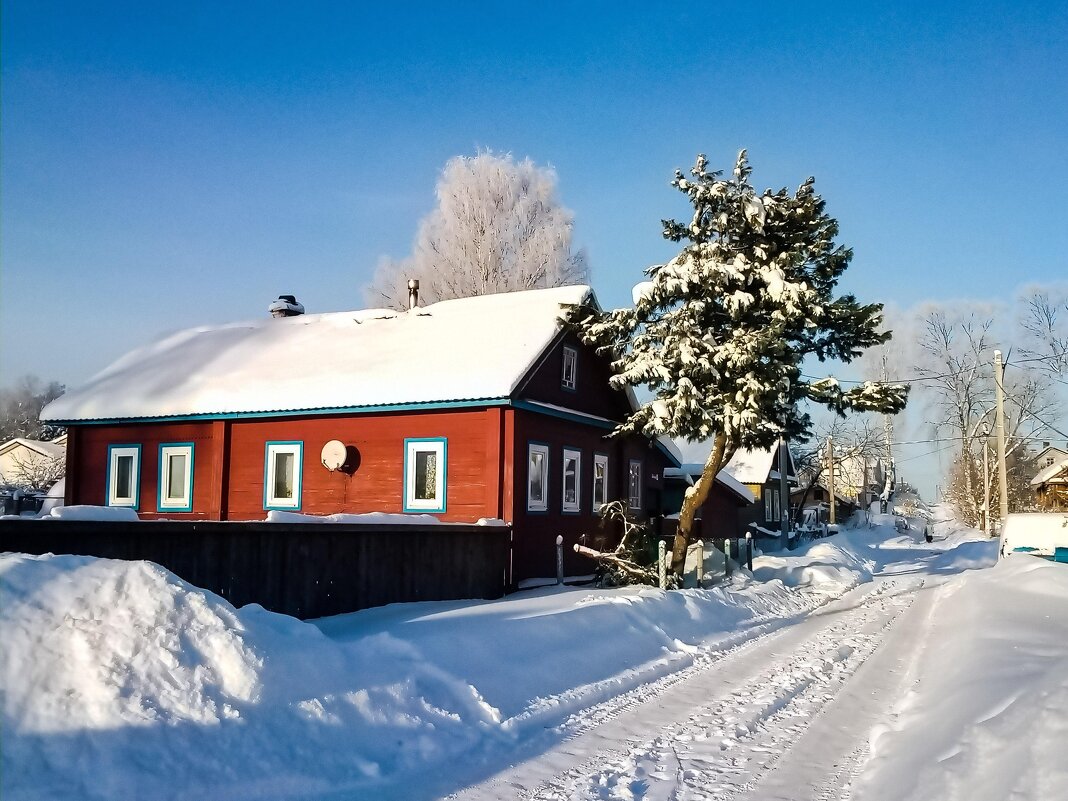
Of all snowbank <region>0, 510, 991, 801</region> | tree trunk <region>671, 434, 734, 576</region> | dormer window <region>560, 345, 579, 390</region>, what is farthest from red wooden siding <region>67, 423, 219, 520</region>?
snowbank <region>0, 510, 991, 801</region>

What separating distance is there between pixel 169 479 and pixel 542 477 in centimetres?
931

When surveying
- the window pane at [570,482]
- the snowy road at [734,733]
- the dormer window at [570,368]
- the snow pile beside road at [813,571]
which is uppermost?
Result: the dormer window at [570,368]

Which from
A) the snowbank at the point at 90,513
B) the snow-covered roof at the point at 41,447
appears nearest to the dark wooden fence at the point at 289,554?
the snowbank at the point at 90,513

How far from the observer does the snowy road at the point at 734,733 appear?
630cm

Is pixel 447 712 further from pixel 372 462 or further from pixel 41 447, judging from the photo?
pixel 41 447

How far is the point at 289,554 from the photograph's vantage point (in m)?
11.1

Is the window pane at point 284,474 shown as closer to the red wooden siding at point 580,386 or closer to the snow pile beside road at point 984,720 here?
the red wooden siding at point 580,386

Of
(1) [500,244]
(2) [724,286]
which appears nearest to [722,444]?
(2) [724,286]

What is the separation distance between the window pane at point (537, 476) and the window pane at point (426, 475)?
1.97 meters

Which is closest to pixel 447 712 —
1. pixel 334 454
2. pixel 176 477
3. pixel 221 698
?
pixel 221 698

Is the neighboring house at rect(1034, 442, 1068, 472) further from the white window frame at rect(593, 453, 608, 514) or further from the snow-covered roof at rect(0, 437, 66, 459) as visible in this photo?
the snow-covered roof at rect(0, 437, 66, 459)

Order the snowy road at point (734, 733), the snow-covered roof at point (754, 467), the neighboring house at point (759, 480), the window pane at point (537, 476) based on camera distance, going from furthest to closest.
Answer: the snow-covered roof at point (754, 467) → the neighboring house at point (759, 480) → the window pane at point (537, 476) → the snowy road at point (734, 733)

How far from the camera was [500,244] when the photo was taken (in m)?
42.2

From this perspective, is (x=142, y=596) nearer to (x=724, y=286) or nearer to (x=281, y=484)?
(x=281, y=484)
